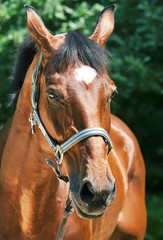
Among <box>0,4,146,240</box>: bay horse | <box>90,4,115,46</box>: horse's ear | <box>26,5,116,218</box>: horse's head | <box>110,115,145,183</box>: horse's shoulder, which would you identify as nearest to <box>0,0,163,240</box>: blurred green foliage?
<box>110,115,145,183</box>: horse's shoulder

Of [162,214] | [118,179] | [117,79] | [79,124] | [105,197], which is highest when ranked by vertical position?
[79,124]

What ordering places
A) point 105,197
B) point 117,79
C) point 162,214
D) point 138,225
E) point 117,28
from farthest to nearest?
point 162,214
point 117,28
point 117,79
point 138,225
point 105,197

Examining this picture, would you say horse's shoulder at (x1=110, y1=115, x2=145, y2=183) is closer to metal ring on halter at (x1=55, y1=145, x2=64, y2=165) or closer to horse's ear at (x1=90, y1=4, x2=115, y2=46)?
horse's ear at (x1=90, y1=4, x2=115, y2=46)

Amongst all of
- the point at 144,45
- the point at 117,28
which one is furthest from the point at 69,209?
the point at 117,28

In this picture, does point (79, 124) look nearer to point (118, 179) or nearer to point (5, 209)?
point (5, 209)

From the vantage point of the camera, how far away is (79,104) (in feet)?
7.12

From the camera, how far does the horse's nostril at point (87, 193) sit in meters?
2.05

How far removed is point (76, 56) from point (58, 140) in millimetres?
479

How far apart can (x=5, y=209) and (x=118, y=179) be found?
1.19 meters

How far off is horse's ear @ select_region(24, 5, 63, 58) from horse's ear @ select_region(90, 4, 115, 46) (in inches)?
12.6

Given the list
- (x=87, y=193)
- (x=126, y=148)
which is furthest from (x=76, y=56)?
(x=126, y=148)

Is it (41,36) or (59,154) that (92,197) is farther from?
(41,36)

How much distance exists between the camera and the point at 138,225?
4023mm

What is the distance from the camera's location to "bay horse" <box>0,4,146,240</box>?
6.99ft
